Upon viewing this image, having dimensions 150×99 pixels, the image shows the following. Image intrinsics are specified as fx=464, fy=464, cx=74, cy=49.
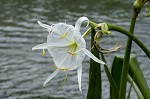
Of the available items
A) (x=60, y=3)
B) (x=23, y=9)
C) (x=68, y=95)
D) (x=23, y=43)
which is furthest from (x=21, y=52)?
(x=60, y=3)

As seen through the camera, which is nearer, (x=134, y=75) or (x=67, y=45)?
(x=67, y=45)

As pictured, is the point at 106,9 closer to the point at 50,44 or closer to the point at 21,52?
the point at 21,52

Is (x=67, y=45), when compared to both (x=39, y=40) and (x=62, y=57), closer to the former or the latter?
(x=62, y=57)

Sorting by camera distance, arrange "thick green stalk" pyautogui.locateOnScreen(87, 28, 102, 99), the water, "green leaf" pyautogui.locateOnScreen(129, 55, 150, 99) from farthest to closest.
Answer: the water → "green leaf" pyautogui.locateOnScreen(129, 55, 150, 99) → "thick green stalk" pyautogui.locateOnScreen(87, 28, 102, 99)

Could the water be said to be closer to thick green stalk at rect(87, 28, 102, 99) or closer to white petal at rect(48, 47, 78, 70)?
thick green stalk at rect(87, 28, 102, 99)

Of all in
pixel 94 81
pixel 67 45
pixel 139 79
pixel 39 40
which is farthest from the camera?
pixel 39 40

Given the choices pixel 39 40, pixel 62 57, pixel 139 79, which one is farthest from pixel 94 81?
pixel 39 40

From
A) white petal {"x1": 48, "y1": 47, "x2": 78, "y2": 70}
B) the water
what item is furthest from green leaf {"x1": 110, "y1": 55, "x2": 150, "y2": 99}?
the water
